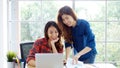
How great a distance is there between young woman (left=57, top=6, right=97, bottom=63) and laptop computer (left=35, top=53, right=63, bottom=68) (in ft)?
2.38

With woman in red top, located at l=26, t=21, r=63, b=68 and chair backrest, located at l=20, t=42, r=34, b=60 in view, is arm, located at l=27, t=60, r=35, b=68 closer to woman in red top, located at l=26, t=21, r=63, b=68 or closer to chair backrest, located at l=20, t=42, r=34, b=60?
woman in red top, located at l=26, t=21, r=63, b=68

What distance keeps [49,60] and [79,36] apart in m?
0.91

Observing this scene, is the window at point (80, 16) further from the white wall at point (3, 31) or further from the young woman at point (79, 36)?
the young woman at point (79, 36)

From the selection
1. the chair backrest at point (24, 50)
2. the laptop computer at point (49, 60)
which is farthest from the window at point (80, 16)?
the laptop computer at point (49, 60)

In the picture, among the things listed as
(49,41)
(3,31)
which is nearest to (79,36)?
(49,41)

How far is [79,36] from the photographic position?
291cm

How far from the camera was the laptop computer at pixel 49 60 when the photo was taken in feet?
6.77

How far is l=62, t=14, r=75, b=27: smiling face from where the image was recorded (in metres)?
2.74

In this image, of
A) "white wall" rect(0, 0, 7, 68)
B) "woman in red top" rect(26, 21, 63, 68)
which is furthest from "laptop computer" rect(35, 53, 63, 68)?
"white wall" rect(0, 0, 7, 68)

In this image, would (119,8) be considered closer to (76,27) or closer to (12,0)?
(76,27)

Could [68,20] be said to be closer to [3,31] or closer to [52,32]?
[52,32]

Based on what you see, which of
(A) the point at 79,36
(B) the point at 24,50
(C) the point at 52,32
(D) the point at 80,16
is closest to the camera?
(C) the point at 52,32

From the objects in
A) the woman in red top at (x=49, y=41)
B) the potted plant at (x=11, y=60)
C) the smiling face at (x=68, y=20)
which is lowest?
the potted plant at (x=11, y=60)

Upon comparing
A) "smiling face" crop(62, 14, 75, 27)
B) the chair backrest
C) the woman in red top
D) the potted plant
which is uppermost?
"smiling face" crop(62, 14, 75, 27)
